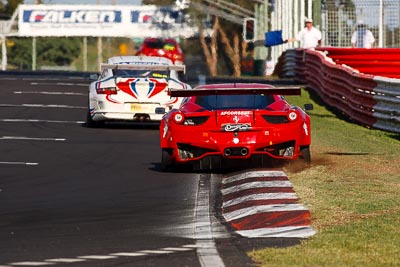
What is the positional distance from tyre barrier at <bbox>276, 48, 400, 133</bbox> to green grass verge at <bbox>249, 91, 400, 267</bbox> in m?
1.75

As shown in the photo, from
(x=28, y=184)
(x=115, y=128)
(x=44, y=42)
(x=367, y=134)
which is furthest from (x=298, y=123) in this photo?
(x=44, y=42)

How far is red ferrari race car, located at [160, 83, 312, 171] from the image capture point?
1548cm

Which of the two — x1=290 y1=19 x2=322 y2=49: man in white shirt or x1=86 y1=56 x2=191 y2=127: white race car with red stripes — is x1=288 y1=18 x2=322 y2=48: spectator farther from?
x1=86 y1=56 x2=191 y2=127: white race car with red stripes

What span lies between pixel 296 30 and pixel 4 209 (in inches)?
1419

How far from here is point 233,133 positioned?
15500mm

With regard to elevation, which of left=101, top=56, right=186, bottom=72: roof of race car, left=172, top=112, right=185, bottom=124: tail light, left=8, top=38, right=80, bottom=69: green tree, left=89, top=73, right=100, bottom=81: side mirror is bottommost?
left=8, top=38, right=80, bottom=69: green tree

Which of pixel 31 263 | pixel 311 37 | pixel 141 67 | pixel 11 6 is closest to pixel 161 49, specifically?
pixel 311 37

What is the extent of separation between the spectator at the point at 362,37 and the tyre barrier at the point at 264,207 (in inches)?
864

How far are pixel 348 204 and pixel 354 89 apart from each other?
46.7 feet

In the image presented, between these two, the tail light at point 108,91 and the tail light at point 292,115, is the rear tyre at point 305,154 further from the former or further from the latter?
the tail light at point 108,91

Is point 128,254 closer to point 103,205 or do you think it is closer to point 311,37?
point 103,205

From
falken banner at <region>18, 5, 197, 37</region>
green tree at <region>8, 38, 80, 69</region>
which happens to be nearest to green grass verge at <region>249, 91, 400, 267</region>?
falken banner at <region>18, 5, 197, 37</region>

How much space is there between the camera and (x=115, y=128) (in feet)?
77.3

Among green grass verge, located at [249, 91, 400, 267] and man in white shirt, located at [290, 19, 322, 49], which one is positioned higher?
man in white shirt, located at [290, 19, 322, 49]
